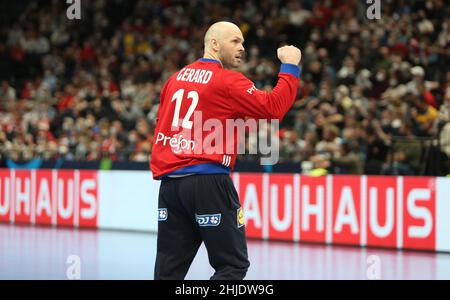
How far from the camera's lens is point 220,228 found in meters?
5.88

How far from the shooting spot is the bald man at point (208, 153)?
232 inches

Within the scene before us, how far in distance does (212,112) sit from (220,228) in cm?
78

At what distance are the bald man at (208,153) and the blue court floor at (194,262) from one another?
382 centimetres

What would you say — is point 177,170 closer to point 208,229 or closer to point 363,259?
point 208,229

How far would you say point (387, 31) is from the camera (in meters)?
18.6

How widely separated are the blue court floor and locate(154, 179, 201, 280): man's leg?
148 inches

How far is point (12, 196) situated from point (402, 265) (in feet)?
32.1

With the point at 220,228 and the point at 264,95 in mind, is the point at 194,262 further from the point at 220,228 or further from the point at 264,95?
the point at 264,95

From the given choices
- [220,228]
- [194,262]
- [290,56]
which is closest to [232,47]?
[290,56]

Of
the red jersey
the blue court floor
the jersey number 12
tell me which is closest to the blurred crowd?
the blue court floor

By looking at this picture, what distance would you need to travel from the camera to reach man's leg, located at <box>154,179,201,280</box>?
238 inches

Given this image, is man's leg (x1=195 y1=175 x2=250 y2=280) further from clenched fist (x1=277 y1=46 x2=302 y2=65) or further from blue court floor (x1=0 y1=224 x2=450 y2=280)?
blue court floor (x1=0 y1=224 x2=450 y2=280)

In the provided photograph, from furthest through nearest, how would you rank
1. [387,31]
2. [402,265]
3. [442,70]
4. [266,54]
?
[266,54] → [387,31] → [442,70] → [402,265]

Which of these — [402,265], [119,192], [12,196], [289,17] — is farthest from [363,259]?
[289,17]
